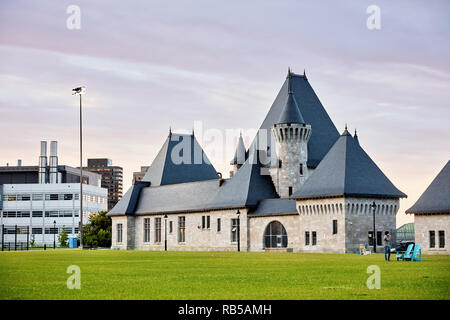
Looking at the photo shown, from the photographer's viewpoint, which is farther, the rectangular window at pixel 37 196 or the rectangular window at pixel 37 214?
the rectangular window at pixel 37 214

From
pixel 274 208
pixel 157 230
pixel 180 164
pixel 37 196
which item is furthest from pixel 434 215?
pixel 37 196

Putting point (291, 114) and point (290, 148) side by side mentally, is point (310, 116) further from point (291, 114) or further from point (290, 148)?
point (291, 114)

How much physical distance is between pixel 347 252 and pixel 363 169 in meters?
8.27

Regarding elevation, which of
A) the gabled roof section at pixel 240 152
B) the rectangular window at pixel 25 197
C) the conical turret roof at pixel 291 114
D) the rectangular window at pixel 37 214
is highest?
the conical turret roof at pixel 291 114

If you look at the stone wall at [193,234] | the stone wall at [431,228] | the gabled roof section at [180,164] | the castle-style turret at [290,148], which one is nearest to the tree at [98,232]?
the stone wall at [193,234]

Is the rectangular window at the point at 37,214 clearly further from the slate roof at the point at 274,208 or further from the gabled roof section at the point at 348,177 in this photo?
the gabled roof section at the point at 348,177

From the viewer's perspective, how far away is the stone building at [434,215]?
6178 cm

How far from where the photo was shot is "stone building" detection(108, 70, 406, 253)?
6468cm

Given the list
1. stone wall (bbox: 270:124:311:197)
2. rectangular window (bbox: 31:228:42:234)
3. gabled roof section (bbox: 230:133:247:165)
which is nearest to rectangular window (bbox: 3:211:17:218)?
rectangular window (bbox: 31:228:42:234)

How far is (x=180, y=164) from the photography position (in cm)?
10862

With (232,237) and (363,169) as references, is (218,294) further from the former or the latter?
(232,237)

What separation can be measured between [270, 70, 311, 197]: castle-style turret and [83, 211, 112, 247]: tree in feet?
142

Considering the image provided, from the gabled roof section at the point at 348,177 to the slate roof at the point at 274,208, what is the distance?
2954 mm
